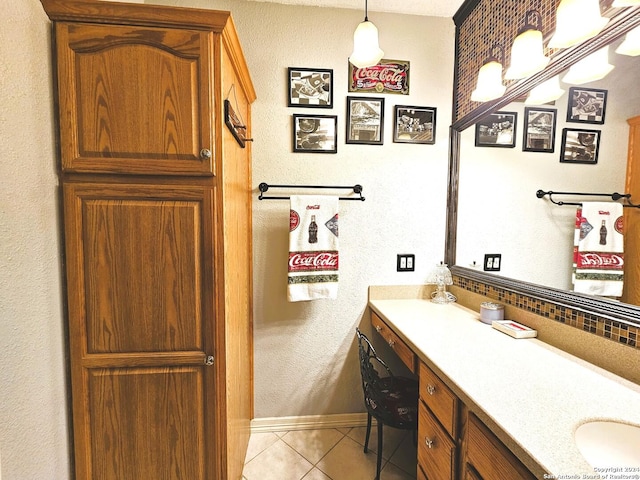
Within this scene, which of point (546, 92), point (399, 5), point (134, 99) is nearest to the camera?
point (134, 99)

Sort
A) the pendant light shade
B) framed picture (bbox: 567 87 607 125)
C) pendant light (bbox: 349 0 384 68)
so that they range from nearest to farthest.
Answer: framed picture (bbox: 567 87 607 125)
the pendant light shade
pendant light (bbox: 349 0 384 68)

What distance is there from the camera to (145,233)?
102 cm

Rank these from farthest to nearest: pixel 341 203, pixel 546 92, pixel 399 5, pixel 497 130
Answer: pixel 341 203 → pixel 399 5 → pixel 497 130 → pixel 546 92

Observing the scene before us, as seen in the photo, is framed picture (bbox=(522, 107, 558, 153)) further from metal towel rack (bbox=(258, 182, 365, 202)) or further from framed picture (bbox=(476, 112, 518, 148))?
metal towel rack (bbox=(258, 182, 365, 202))

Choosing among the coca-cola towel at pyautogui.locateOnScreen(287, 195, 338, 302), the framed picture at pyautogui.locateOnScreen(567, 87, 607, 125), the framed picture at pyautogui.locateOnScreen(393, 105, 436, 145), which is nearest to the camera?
the framed picture at pyautogui.locateOnScreen(567, 87, 607, 125)

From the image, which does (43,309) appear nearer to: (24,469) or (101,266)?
(101,266)

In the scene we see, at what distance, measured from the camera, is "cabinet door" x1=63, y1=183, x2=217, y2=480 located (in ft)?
3.28

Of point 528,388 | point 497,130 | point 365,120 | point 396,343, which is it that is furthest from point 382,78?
point 528,388

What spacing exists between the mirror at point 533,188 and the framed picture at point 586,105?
0.02 meters

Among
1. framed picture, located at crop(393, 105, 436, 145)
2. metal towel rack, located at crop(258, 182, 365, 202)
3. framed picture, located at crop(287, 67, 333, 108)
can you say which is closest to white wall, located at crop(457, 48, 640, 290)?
framed picture, located at crop(393, 105, 436, 145)

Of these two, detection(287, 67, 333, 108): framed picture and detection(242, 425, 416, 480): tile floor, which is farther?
detection(287, 67, 333, 108): framed picture

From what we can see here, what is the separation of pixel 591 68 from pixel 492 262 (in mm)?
959

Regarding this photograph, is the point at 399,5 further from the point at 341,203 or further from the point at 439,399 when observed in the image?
the point at 439,399

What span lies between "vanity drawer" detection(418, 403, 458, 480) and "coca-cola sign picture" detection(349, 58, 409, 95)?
176cm
